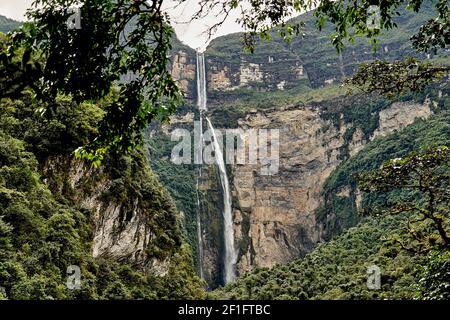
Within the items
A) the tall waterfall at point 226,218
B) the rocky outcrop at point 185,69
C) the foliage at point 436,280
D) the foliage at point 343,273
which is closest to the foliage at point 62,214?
the foliage at point 343,273

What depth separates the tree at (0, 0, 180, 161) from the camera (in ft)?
10.6

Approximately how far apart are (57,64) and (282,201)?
168 ft

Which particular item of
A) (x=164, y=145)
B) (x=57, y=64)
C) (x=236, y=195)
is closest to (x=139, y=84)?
(x=57, y=64)

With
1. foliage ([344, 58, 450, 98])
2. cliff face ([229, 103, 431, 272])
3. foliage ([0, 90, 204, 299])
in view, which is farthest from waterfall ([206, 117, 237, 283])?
foliage ([344, 58, 450, 98])

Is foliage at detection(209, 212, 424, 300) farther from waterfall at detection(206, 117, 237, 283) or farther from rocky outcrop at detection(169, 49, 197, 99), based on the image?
rocky outcrop at detection(169, 49, 197, 99)

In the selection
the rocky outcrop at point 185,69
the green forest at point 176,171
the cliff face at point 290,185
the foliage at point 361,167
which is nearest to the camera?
the green forest at point 176,171

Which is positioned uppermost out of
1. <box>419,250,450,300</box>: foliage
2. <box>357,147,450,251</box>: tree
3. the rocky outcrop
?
the rocky outcrop

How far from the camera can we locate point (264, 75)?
7044 centimetres

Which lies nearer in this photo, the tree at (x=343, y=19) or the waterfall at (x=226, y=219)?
the tree at (x=343, y=19)

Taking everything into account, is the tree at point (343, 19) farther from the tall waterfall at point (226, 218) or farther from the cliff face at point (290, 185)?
the cliff face at point (290, 185)

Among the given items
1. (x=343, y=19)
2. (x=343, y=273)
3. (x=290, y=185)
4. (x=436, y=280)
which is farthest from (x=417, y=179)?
(x=290, y=185)

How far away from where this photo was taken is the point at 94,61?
A: 3.56 metres

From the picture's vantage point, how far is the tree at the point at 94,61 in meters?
3.23

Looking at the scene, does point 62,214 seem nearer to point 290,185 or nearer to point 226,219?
point 226,219
